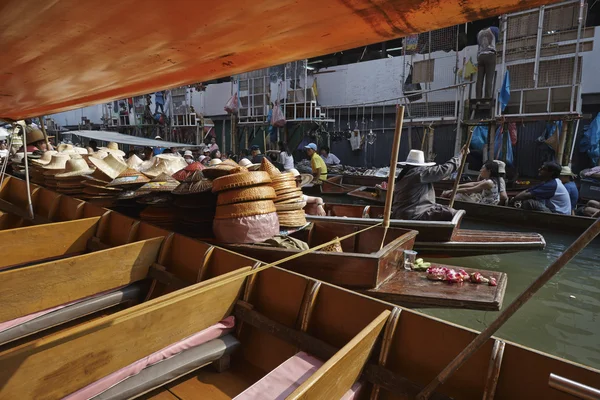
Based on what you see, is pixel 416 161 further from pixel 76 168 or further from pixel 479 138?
pixel 479 138

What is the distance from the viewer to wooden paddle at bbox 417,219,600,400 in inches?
44.3

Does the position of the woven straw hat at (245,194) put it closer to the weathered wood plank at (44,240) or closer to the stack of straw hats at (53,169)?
the weathered wood plank at (44,240)

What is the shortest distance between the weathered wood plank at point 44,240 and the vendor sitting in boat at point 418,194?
4.23 meters

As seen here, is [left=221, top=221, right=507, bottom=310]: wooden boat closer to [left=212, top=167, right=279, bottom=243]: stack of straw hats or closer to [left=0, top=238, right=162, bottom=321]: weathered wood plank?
[left=212, top=167, right=279, bottom=243]: stack of straw hats

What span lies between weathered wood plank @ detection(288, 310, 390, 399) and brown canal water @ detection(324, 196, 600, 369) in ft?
9.07

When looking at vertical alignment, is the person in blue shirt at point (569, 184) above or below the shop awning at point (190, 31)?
below

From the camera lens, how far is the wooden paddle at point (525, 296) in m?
1.13

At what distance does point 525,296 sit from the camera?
1.33 metres

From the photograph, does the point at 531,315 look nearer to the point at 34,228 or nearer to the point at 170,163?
the point at 34,228

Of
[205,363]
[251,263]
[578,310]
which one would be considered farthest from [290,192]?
[578,310]

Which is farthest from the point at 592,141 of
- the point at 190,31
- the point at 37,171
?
the point at 37,171

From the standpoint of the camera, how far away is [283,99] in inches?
669

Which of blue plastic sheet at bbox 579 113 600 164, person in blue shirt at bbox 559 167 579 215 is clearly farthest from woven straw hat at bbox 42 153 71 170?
blue plastic sheet at bbox 579 113 600 164

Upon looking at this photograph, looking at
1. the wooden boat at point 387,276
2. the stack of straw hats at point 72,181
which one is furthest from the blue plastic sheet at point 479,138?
the stack of straw hats at point 72,181
